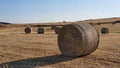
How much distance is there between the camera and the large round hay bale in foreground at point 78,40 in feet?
41.8

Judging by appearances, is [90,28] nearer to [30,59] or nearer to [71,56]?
[71,56]

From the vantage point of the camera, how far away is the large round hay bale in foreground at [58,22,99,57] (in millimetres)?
12754

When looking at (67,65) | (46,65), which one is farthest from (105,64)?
(46,65)

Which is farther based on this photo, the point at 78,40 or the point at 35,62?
the point at 78,40

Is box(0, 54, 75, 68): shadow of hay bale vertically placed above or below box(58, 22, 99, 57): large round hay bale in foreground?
below

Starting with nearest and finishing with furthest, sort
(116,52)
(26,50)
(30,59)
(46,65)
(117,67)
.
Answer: (117,67)
(46,65)
(30,59)
(116,52)
(26,50)

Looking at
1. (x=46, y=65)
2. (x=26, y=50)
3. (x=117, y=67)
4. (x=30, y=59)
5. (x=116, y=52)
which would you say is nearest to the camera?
(x=117, y=67)

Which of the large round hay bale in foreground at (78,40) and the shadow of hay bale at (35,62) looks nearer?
the shadow of hay bale at (35,62)

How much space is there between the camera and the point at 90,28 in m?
13.4

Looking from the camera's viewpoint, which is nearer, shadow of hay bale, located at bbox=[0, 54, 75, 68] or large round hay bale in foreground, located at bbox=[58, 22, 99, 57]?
shadow of hay bale, located at bbox=[0, 54, 75, 68]

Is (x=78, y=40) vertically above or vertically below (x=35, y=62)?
above

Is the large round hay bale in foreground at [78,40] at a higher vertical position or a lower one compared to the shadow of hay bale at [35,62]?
higher

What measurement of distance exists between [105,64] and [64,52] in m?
2.59

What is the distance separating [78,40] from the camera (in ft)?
42.4
